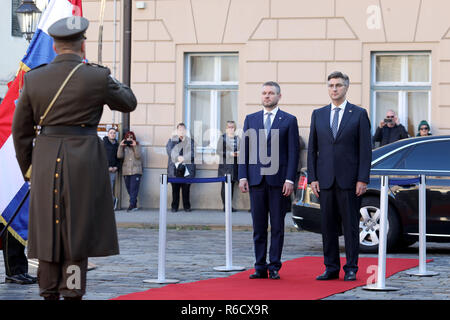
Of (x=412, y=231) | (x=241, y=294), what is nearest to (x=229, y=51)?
(x=412, y=231)

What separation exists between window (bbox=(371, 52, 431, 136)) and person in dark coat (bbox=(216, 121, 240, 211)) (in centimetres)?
292

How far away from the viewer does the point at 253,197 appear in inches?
375

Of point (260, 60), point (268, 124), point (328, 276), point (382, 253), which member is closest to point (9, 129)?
point (268, 124)

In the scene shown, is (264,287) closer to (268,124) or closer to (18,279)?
(268,124)

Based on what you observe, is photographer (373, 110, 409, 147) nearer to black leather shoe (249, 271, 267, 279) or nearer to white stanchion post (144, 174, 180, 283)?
black leather shoe (249, 271, 267, 279)

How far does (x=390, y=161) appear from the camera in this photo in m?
12.4

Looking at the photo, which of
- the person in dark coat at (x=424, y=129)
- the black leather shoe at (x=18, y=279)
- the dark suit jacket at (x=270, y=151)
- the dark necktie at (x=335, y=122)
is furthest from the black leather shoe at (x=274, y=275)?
the person in dark coat at (x=424, y=129)

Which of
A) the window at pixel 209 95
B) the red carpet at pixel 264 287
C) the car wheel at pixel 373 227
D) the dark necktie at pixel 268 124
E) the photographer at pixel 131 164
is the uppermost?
the window at pixel 209 95

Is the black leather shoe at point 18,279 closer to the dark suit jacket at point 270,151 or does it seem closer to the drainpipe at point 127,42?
the dark suit jacket at point 270,151

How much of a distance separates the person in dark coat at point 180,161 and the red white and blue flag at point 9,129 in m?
10.6

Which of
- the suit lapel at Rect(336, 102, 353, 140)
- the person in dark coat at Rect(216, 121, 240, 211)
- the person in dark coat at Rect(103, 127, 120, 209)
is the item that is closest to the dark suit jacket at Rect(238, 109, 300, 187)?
the suit lapel at Rect(336, 102, 353, 140)

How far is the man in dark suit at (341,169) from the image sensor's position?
9.20m
